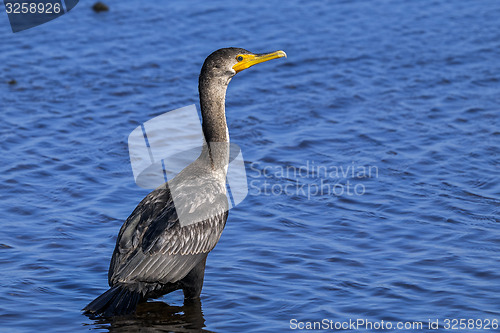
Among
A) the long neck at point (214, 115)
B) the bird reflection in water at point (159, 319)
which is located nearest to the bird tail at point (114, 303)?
the bird reflection in water at point (159, 319)

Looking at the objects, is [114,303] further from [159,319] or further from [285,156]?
[285,156]

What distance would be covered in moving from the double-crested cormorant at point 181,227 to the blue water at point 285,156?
29 cm

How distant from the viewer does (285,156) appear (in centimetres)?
978

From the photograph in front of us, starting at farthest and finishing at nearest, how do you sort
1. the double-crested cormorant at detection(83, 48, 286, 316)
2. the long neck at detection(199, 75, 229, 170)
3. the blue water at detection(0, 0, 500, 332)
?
the long neck at detection(199, 75, 229, 170) → the blue water at detection(0, 0, 500, 332) → the double-crested cormorant at detection(83, 48, 286, 316)

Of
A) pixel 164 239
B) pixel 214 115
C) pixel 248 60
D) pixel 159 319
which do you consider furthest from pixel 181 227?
pixel 248 60

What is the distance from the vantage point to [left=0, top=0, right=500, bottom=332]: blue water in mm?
6703

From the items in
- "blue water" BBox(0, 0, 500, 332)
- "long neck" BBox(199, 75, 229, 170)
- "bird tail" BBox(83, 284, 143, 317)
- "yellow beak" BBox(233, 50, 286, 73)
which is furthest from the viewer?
"yellow beak" BBox(233, 50, 286, 73)

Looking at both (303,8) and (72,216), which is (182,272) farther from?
(303,8)

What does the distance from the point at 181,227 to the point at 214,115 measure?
1.13 m

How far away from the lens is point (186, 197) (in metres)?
6.56

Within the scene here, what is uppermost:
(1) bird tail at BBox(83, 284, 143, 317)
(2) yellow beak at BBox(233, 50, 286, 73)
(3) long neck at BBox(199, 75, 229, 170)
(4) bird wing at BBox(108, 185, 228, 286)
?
(2) yellow beak at BBox(233, 50, 286, 73)

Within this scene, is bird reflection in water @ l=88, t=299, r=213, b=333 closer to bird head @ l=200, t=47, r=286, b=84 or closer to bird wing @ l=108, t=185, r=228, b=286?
bird wing @ l=108, t=185, r=228, b=286

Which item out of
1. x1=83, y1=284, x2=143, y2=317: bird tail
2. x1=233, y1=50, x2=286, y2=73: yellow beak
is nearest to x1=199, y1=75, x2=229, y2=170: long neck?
x1=233, y1=50, x2=286, y2=73: yellow beak

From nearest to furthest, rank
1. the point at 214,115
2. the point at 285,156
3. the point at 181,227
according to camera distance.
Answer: the point at 181,227 → the point at 214,115 → the point at 285,156
